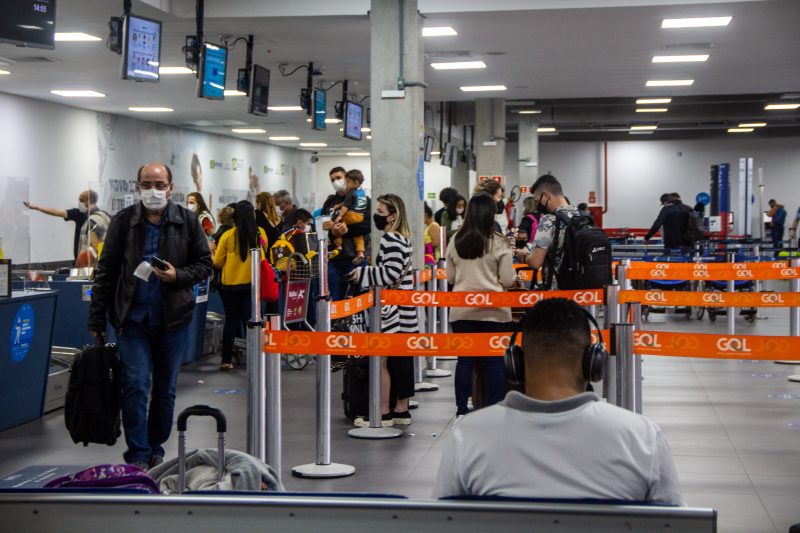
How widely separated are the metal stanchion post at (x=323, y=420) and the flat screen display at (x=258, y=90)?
28.3ft

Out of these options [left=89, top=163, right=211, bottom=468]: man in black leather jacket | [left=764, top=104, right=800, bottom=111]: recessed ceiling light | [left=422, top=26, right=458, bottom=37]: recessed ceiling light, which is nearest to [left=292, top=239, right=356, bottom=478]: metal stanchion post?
[left=89, top=163, right=211, bottom=468]: man in black leather jacket

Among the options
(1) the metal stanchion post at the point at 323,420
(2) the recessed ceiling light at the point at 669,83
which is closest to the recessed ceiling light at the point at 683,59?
(2) the recessed ceiling light at the point at 669,83

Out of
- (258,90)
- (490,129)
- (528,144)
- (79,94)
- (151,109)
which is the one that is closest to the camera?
(258,90)

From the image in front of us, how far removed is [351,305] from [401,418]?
1.16 metres

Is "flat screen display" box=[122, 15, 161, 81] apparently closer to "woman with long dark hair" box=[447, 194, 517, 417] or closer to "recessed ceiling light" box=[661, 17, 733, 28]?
"woman with long dark hair" box=[447, 194, 517, 417]

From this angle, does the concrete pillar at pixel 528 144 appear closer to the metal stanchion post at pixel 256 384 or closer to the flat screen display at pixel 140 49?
the flat screen display at pixel 140 49

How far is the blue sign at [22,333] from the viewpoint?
7562 millimetres

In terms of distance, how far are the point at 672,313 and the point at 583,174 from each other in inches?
867

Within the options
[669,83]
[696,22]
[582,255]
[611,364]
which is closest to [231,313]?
[582,255]

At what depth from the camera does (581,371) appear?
263cm

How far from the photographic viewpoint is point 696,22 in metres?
13.7

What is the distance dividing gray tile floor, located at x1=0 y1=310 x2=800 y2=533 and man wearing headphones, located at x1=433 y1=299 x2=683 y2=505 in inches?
119

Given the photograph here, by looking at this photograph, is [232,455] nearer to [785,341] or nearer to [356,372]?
[785,341]

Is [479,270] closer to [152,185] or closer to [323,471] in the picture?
[323,471]
